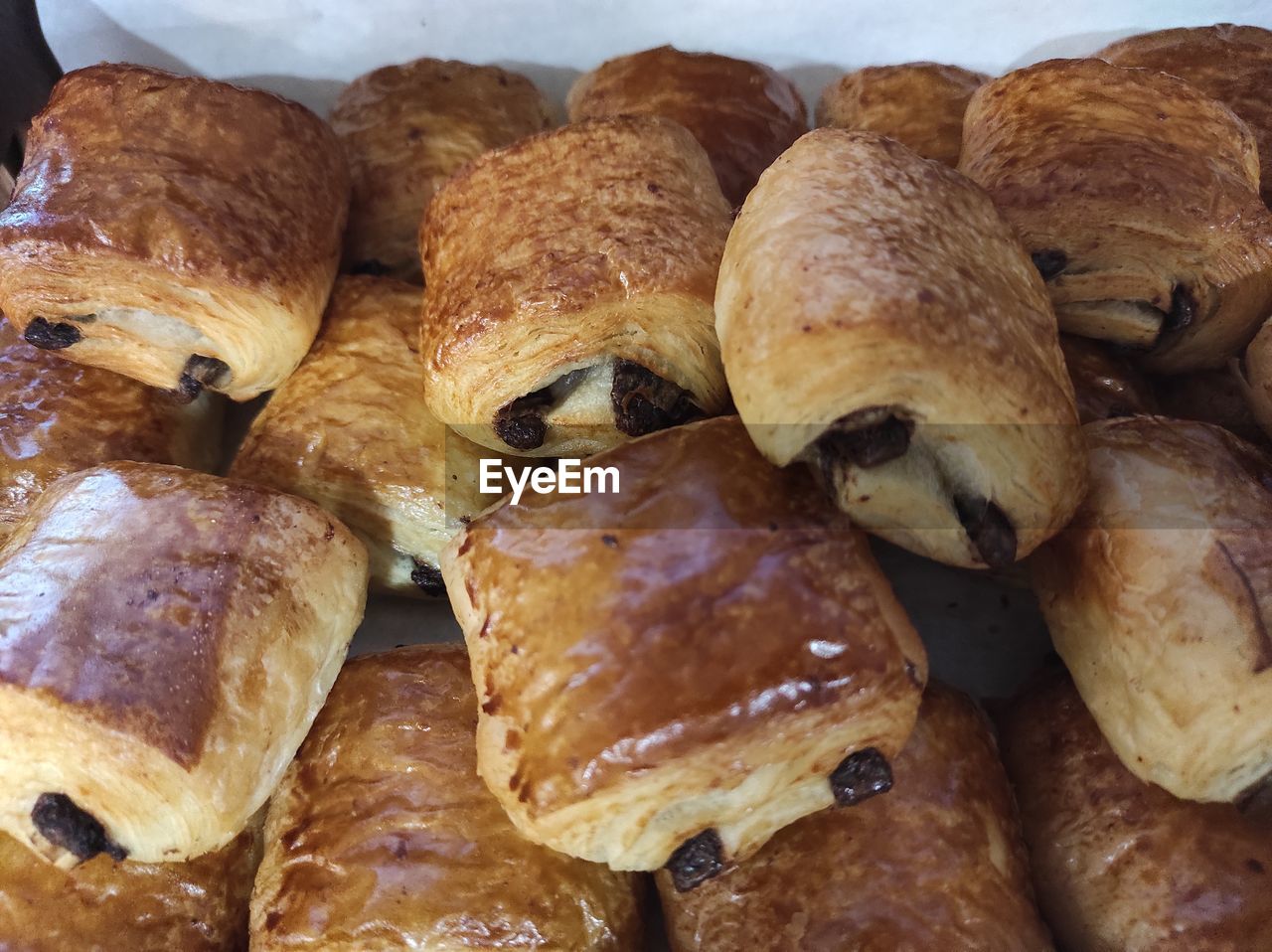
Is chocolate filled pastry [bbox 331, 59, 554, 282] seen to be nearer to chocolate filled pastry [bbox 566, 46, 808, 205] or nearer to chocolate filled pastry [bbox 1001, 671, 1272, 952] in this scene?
chocolate filled pastry [bbox 566, 46, 808, 205]

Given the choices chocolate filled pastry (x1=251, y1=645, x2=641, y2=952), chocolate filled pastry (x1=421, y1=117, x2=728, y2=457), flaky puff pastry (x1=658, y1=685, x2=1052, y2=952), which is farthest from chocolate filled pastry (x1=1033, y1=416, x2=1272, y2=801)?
chocolate filled pastry (x1=251, y1=645, x2=641, y2=952)

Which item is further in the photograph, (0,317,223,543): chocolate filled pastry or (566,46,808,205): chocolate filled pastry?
(566,46,808,205): chocolate filled pastry

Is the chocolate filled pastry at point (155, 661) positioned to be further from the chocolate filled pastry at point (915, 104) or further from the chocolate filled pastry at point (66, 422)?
the chocolate filled pastry at point (915, 104)

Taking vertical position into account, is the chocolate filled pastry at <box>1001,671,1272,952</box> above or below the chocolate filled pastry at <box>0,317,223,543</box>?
below

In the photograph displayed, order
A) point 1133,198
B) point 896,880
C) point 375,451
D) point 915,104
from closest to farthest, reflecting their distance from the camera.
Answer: point 896,880 → point 1133,198 → point 375,451 → point 915,104

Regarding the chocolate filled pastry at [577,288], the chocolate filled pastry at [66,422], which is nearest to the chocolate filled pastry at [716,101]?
the chocolate filled pastry at [577,288]

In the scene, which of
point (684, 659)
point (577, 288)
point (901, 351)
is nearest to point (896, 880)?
point (684, 659)

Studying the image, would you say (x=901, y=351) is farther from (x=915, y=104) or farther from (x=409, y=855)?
(x=915, y=104)
